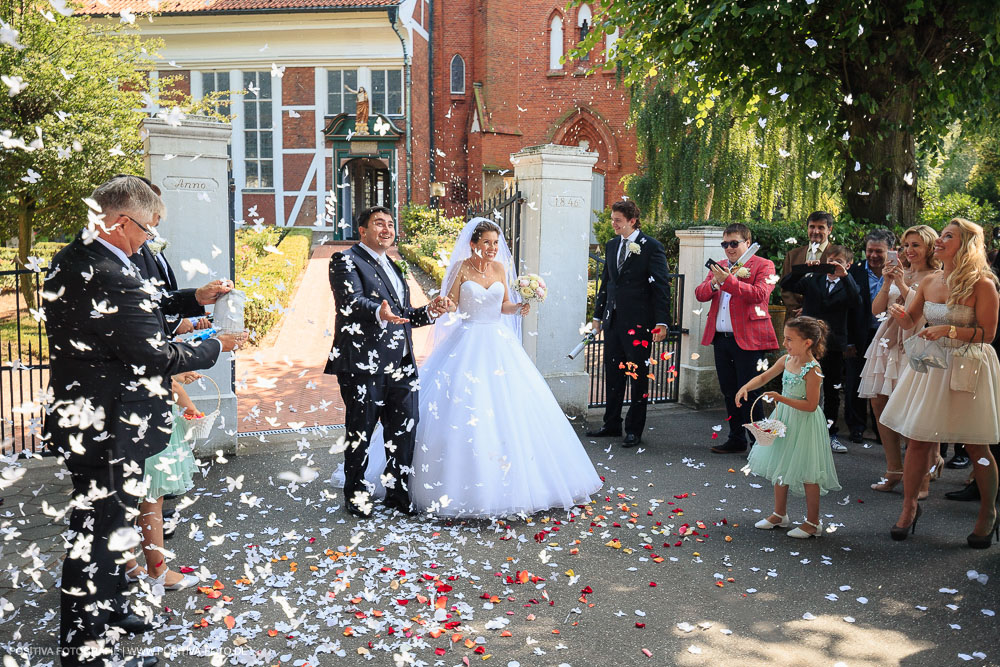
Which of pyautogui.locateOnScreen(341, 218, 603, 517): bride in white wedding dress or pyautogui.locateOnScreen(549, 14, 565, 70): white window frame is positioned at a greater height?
pyautogui.locateOnScreen(549, 14, 565, 70): white window frame

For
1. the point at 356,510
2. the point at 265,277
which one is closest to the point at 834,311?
the point at 356,510

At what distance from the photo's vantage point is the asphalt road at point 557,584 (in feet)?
12.6

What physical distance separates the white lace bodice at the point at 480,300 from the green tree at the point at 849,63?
5394 millimetres

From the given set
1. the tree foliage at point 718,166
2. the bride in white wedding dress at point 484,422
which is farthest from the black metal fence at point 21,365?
the tree foliage at point 718,166

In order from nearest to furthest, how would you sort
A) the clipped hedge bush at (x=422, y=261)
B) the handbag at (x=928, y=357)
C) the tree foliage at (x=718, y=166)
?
1. the handbag at (x=928, y=357)
2. the clipped hedge bush at (x=422, y=261)
3. the tree foliage at (x=718, y=166)

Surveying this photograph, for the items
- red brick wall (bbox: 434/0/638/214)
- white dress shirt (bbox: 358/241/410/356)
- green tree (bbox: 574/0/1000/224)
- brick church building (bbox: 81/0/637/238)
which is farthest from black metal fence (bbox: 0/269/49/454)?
red brick wall (bbox: 434/0/638/214)

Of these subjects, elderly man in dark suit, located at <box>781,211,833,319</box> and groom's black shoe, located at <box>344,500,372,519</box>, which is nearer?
groom's black shoe, located at <box>344,500,372,519</box>

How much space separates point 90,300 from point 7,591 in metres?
2.07

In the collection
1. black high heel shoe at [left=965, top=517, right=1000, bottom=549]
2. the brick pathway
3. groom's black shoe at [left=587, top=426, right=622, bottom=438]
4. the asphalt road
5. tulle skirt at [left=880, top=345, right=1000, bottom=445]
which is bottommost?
the asphalt road

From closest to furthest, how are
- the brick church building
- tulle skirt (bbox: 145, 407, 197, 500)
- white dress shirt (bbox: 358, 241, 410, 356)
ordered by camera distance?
tulle skirt (bbox: 145, 407, 197, 500)
white dress shirt (bbox: 358, 241, 410, 356)
the brick church building

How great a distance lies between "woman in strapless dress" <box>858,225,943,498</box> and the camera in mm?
5734

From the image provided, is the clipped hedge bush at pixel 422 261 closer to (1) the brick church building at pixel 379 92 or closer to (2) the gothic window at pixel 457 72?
(1) the brick church building at pixel 379 92

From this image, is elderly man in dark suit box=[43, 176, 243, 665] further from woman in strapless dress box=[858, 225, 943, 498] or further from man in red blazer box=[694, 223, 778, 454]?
man in red blazer box=[694, 223, 778, 454]

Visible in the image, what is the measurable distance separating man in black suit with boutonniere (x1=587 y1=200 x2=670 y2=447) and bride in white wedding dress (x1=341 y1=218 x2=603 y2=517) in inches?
62.1
